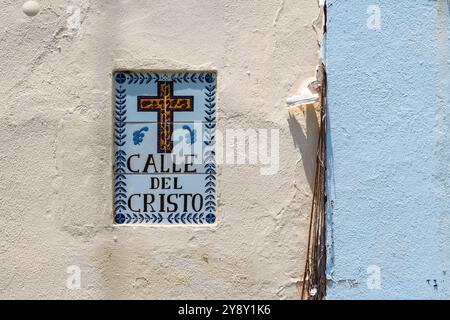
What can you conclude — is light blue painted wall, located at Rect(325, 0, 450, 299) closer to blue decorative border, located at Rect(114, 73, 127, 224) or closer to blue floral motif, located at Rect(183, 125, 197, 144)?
blue floral motif, located at Rect(183, 125, 197, 144)

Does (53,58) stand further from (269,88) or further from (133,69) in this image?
(269,88)

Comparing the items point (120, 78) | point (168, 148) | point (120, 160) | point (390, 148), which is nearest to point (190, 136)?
point (168, 148)

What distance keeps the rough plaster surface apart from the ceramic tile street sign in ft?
0.30

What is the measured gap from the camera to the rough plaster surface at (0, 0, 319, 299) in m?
5.46

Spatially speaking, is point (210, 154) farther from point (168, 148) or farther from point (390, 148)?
point (390, 148)

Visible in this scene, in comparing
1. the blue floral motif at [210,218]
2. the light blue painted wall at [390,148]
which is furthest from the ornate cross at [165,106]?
the light blue painted wall at [390,148]

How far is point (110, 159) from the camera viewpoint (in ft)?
18.0

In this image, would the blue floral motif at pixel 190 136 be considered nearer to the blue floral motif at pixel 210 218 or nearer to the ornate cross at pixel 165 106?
the ornate cross at pixel 165 106

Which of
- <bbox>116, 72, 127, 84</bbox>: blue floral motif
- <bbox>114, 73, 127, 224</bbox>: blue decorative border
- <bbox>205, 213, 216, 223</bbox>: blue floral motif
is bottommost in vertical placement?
<bbox>205, 213, 216, 223</bbox>: blue floral motif

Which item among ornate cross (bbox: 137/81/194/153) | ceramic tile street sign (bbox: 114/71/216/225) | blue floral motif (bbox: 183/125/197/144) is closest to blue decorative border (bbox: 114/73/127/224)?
ceramic tile street sign (bbox: 114/71/216/225)

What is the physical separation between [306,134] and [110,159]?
4.39ft

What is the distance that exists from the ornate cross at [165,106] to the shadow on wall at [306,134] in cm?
71

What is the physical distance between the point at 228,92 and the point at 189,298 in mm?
1418

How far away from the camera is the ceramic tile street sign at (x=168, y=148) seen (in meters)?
5.53
